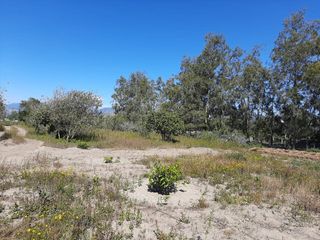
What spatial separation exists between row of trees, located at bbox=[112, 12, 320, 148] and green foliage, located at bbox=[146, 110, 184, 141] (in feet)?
3.18

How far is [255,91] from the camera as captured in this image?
27.3 m

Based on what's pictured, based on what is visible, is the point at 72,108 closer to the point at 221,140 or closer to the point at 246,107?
the point at 221,140

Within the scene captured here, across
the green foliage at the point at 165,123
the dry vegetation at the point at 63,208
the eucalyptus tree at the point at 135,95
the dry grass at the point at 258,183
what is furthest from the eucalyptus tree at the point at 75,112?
the eucalyptus tree at the point at 135,95

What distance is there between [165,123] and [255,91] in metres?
11.5

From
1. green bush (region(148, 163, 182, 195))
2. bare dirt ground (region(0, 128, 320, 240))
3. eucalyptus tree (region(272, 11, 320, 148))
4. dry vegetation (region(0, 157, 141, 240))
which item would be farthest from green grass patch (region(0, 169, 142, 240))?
eucalyptus tree (region(272, 11, 320, 148))

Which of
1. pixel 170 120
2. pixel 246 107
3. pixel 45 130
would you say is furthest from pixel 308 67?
pixel 45 130

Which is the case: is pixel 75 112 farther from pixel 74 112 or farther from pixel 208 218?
pixel 208 218

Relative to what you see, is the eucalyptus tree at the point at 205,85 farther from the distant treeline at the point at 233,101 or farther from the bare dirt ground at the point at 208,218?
the bare dirt ground at the point at 208,218

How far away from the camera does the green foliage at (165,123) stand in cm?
2042

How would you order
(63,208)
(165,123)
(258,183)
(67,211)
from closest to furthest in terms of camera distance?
(67,211) < (63,208) < (258,183) < (165,123)

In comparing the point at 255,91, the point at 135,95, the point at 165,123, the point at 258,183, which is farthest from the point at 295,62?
the point at 135,95

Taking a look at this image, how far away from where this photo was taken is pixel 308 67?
23.1 m

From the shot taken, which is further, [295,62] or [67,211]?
Result: [295,62]

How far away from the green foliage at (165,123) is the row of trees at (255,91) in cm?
97
